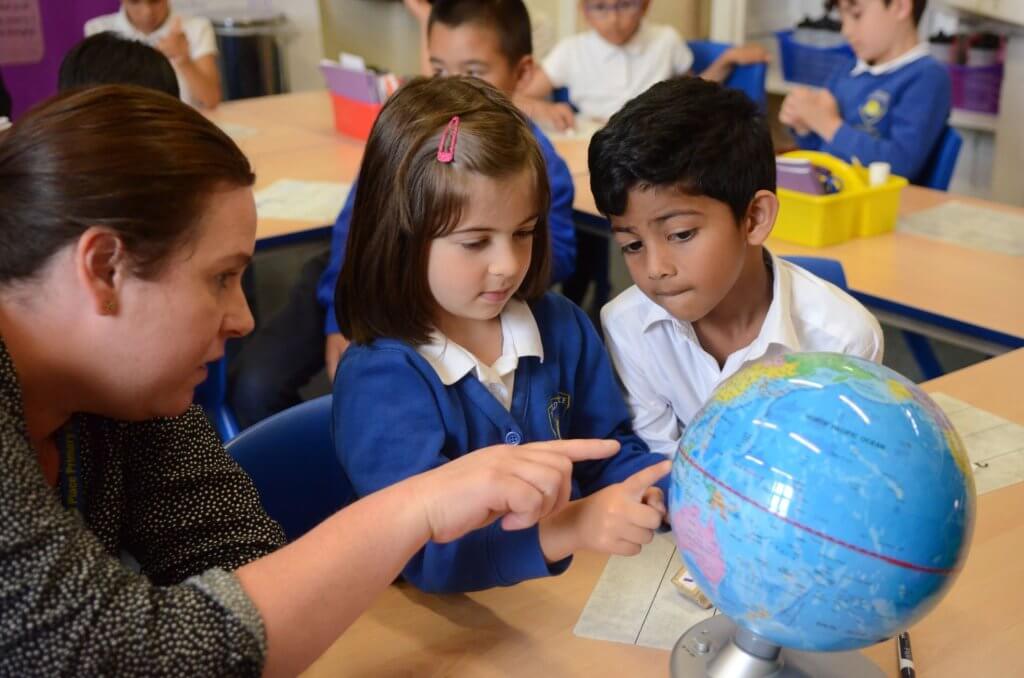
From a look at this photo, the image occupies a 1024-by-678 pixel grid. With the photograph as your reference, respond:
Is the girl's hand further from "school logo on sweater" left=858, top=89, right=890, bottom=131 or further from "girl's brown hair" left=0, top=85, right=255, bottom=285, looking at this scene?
"school logo on sweater" left=858, top=89, right=890, bottom=131

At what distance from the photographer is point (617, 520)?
3.66ft

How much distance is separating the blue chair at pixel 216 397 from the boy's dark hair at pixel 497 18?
1098mm

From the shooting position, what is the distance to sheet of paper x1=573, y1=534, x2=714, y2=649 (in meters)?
1.14

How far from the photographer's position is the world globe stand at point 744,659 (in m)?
0.99

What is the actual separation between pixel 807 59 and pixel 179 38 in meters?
3.00

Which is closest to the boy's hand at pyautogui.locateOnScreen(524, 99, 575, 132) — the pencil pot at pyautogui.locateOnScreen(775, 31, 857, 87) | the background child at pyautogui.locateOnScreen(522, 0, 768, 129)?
the background child at pyautogui.locateOnScreen(522, 0, 768, 129)

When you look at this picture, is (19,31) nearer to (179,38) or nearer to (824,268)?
(179,38)

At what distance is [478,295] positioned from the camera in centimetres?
138

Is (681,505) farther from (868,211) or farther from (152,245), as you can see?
(868,211)

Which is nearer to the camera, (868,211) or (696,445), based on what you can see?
(696,445)

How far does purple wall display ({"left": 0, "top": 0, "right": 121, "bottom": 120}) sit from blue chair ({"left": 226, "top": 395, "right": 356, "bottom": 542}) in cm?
451

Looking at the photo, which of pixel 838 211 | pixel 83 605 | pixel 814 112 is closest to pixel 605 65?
pixel 814 112

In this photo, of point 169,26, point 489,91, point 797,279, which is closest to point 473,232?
point 489,91

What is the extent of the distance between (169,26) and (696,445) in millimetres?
4164
